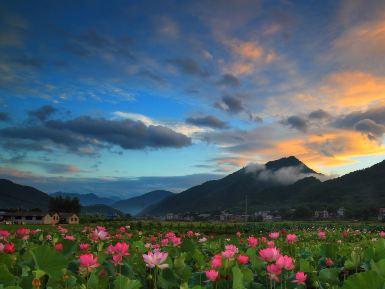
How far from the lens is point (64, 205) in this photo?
12012 cm

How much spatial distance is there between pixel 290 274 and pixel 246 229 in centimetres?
6016

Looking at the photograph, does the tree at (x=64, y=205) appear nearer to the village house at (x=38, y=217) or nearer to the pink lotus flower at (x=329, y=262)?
the village house at (x=38, y=217)

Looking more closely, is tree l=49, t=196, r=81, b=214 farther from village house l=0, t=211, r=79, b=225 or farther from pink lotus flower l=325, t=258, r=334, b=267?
pink lotus flower l=325, t=258, r=334, b=267

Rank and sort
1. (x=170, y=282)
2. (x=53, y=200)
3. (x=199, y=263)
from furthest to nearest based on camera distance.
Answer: (x=53, y=200), (x=199, y=263), (x=170, y=282)

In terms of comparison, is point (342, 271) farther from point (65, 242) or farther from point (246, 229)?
point (246, 229)

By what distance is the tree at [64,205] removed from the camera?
119688 mm

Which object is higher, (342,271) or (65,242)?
(65,242)

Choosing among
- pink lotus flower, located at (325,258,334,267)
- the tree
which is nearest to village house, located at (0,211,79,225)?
the tree

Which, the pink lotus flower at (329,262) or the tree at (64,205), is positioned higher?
the tree at (64,205)

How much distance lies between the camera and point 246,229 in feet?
206

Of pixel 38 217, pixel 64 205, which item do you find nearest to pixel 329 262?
pixel 38 217

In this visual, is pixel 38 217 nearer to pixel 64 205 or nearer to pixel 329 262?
pixel 64 205

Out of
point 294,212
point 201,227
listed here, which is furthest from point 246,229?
point 294,212

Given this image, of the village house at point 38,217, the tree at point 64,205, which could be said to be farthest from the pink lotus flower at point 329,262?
the tree at point 64,205
